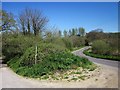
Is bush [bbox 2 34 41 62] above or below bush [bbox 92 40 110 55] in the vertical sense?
above

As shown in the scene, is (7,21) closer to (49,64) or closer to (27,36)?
(27,36)

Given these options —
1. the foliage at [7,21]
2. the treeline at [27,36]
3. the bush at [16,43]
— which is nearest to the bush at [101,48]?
the treeline at [27,36]

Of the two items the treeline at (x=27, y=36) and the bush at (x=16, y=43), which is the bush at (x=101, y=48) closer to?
the treeline at (x=27, y=36)

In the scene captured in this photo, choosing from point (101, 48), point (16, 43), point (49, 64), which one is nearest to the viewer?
point (49, 64)

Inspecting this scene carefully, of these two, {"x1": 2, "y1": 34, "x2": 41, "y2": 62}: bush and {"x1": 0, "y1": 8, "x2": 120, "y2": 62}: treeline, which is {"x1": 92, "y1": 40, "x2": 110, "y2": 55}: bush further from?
{"x1": 2, "y1": 34, "x2": 41, "y2": 62}: bush

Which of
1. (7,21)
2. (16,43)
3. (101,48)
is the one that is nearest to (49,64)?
(16,43)

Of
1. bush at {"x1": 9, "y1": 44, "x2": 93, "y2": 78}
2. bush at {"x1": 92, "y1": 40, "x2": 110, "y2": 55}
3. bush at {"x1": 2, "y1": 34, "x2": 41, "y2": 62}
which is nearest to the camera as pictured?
bush at {"x1": 9, "y1": 44, "x2": 93, "y2": 78}

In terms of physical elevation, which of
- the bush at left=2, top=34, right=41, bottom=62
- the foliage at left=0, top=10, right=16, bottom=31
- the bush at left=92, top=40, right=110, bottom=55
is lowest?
the bush at left=92, top=40, right=110, bottom=55

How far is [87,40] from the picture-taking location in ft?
276

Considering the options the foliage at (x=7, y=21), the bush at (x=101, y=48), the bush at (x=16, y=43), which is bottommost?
the bush at (x=101, y=48)

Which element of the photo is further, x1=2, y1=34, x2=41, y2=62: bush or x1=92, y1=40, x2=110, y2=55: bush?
x1=92, y1=40, x2=110, y2=55: bush

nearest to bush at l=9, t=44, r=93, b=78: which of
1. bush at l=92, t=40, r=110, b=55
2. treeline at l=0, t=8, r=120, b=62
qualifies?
treeline at l=0, t=8, r=120, b=62

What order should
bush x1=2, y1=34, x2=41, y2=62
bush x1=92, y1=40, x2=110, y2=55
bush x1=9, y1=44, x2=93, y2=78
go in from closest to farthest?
bush x1=9, y1=44, x2=93, y2=78
bush x1=2, y1=34, x2=41, y2=62
bush x1=92, y1=40, x2=110, y2=55

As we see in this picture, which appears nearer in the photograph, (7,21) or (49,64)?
(49,64)
